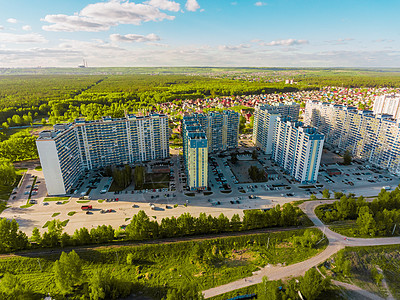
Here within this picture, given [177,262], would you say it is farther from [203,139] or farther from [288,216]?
[203,139]

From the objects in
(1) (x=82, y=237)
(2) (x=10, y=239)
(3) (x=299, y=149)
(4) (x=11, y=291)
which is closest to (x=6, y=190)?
(2) (x=10, y=239)

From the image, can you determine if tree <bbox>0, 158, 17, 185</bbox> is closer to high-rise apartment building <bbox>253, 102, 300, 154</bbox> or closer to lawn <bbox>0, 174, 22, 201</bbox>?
lawn <bbox>0, 174, 22, 201</bbox>

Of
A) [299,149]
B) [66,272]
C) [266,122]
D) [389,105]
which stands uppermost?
[389,105]

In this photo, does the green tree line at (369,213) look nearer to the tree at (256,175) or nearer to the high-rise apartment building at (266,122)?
the tree at (256,175)

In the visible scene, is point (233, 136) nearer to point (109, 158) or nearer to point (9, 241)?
point (109, 158)

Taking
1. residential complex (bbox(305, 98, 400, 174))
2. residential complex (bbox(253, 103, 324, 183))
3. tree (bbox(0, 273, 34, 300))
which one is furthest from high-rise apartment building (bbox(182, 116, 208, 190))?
residential complex (bbox(305, 98, 400, 174))

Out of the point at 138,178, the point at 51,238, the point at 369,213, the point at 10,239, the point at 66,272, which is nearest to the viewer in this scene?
the point at 66,272

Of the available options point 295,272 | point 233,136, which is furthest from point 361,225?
point 233,136
